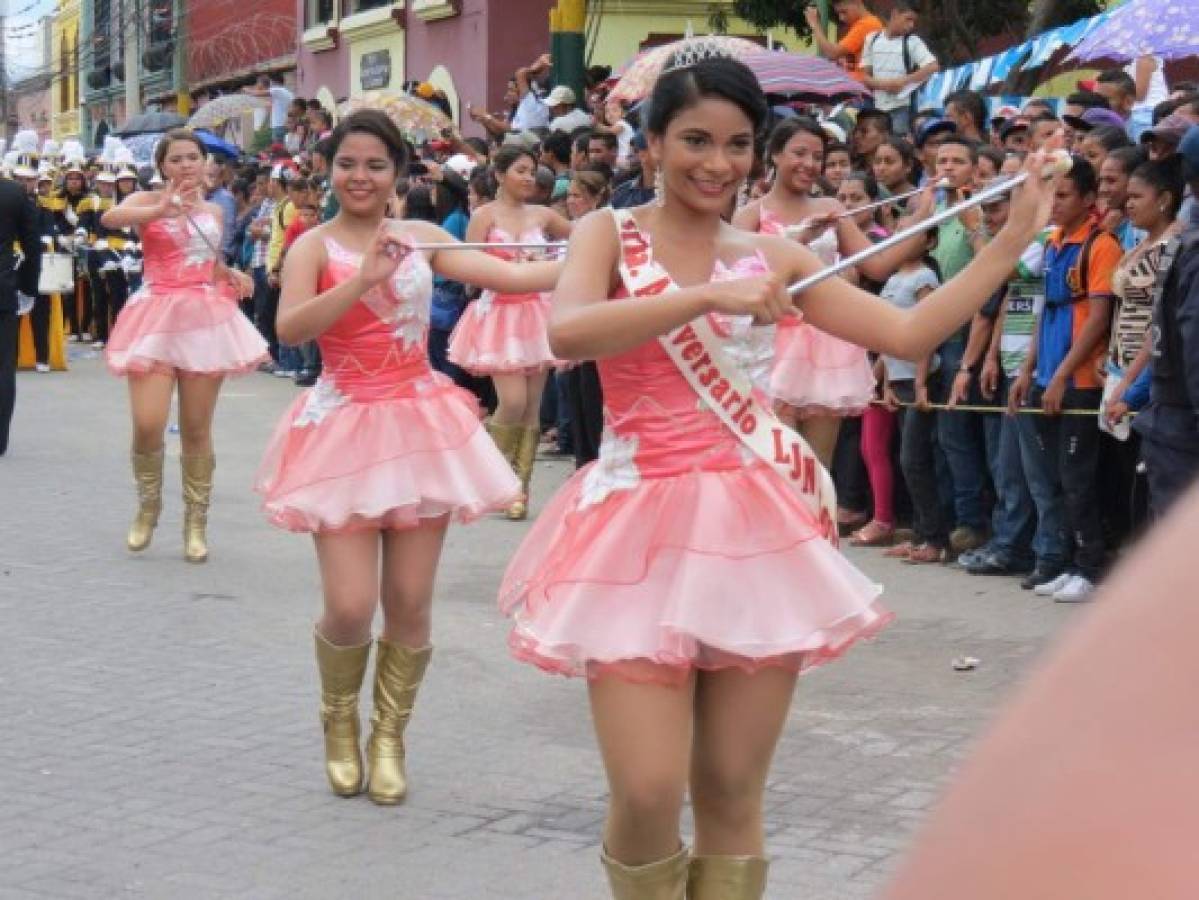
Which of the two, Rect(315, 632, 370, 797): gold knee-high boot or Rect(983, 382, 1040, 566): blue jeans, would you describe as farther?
Rect(983, 382, 1040, 566): blue jeans

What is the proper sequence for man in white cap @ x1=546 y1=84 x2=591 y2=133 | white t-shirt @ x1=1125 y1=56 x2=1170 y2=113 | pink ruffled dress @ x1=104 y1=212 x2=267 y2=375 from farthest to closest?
man in white cap @ x1=546 y1=84 x2=591 y2=133, white t-shirt @ x1=1125 y1=56 x2=1170 y2=113, pink ruffled dress @ x1=104 y1=212 x2=267 y2=375

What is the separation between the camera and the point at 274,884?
525 centimetres

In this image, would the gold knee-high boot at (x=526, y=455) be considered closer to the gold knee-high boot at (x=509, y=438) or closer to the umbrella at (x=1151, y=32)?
the gold knee-high boot at (x=509, y=438)

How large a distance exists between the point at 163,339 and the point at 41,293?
12360mm

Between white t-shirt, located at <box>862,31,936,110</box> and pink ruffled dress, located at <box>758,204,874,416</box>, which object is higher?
white t-shirt, located at <box>862,31,936,110</box>

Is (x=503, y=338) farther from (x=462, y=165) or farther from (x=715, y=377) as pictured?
(x=715, y=377)

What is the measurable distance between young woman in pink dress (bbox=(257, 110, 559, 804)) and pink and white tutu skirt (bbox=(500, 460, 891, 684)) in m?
1.71

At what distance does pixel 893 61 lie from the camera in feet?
49.0

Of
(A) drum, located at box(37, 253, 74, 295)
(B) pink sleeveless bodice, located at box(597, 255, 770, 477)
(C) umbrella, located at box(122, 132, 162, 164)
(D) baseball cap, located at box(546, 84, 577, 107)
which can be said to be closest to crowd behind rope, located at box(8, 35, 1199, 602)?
(B) pink sleeveless bodice, located at box(597, 255, 770, 477)

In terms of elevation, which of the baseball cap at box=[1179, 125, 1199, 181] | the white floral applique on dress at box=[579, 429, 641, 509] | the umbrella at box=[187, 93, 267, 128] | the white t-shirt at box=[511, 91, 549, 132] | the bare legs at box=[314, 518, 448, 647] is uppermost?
→ the umbrella at box=[187, 93, 267, 128]

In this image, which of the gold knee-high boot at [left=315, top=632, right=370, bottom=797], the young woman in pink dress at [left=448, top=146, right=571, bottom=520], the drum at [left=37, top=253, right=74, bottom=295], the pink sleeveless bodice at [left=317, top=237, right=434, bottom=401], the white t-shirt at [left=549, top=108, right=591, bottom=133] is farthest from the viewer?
the drum at [left=37, top=253, right=74, bottom=295]

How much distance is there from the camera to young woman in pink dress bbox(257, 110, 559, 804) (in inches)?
234

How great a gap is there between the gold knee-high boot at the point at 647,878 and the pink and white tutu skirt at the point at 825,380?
6.04 metres

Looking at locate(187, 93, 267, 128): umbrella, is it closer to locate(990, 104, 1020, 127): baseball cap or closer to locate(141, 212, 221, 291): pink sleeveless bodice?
locate(990, 104, 1020, 127): baseball cap
